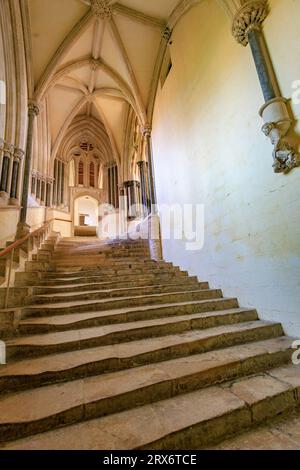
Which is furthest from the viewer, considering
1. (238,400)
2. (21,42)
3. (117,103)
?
(117,103)

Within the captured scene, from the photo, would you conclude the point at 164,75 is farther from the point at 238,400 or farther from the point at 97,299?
the point at 238,400

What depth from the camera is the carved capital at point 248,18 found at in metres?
2.92

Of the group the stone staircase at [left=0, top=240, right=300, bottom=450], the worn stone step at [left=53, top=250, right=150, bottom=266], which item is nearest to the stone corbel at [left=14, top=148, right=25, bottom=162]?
the worn stone step at [left=53, top=250, right=150, bottom=266]

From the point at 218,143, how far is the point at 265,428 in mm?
3728

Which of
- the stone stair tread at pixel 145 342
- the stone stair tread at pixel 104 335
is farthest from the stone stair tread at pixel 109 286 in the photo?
the stone stair tread at pixel 145 342

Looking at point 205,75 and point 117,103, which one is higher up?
point 117,103

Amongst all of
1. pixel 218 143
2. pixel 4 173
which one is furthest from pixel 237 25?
pixel 4 173

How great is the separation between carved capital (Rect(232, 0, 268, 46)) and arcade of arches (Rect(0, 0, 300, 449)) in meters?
0.03

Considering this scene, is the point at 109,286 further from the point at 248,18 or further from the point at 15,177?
the point at 248,18

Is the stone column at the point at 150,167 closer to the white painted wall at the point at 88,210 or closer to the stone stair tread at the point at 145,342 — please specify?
the stone stair tread at the point at 145,342

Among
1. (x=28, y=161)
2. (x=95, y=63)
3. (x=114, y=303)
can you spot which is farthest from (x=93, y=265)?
(x=95, y=63)

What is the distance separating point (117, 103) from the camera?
1059 cm

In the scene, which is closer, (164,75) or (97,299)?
(97,299)
